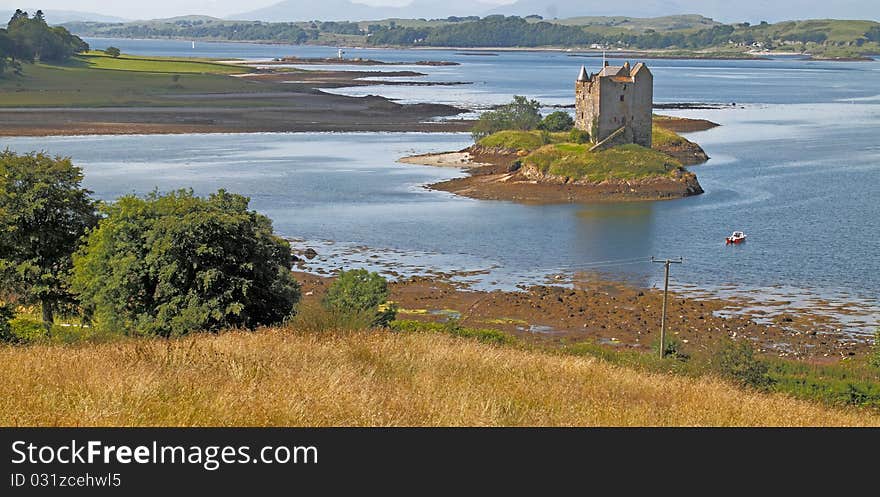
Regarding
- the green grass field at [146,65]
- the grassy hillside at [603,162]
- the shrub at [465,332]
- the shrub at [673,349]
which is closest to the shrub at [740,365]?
the shrub at [673,349]

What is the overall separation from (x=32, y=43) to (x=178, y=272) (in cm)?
14806

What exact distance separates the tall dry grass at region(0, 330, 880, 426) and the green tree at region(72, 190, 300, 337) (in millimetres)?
6838

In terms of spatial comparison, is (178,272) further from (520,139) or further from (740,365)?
(520,139)

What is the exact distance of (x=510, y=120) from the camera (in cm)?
9606

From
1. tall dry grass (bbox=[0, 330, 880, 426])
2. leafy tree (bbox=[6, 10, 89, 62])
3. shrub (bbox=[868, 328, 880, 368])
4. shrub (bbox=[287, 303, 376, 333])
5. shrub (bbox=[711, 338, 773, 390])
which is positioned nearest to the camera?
tall dry grass (bbox=[0, 330, 880, 426])

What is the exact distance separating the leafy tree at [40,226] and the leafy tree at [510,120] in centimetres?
6457

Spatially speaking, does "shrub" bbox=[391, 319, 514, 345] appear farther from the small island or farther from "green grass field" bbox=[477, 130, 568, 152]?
"green grass field" bbox=[477, 130, 568, 152]

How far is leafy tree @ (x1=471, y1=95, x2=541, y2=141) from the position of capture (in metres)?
94.3

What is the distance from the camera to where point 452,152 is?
91188mm

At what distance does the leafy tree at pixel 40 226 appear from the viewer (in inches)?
1133

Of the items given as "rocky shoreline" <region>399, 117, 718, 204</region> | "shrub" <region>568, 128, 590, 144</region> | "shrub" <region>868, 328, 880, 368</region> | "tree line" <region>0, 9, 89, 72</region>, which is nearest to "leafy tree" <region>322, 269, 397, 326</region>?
"shrub" <region>868, 328, 880, 368</region>

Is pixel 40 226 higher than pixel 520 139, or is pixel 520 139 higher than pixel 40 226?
pixel 40 226

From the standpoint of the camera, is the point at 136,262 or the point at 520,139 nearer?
the point at 136,262

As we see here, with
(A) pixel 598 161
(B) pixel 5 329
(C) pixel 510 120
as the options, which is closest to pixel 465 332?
(B) pixel 5 329
